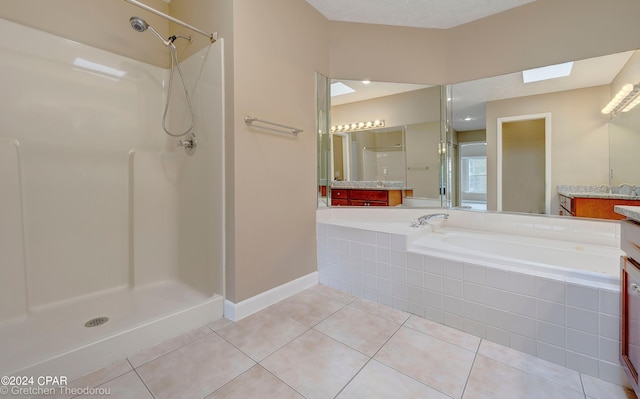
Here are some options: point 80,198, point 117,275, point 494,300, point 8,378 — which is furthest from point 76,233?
point 494,300

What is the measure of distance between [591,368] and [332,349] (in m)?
1.23

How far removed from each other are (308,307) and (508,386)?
118cm

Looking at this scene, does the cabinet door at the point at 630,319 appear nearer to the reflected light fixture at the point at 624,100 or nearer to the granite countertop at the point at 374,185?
the reflected light fixture at the point at 624,100

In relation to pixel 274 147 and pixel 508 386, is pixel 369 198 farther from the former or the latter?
pixel 508 386

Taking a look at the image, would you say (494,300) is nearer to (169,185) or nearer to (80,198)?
(169,185)

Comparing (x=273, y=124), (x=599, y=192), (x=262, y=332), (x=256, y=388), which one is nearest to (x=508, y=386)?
(x=256, y=388)

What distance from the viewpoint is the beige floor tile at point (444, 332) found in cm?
151

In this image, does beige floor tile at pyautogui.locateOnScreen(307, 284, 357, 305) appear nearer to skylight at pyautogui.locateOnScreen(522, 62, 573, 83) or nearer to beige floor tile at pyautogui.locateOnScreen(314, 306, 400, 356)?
beige floor tile at pyautogui.locateOnScreen(314, 306, 400, 356)

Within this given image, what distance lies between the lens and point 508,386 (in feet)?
3.93

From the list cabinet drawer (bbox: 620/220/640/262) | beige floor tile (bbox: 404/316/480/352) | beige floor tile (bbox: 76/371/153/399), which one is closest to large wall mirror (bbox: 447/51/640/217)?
cabinet drawer (bbox: 620/220/640/262)

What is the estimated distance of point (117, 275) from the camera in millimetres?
2000

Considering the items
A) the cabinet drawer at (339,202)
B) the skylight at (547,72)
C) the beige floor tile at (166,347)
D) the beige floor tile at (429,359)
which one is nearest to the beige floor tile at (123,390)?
the beige floor tile at (166,347)

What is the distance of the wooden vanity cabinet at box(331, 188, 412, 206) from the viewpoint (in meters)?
Result: 2.64

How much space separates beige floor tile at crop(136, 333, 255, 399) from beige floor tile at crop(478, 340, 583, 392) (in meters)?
1.26
